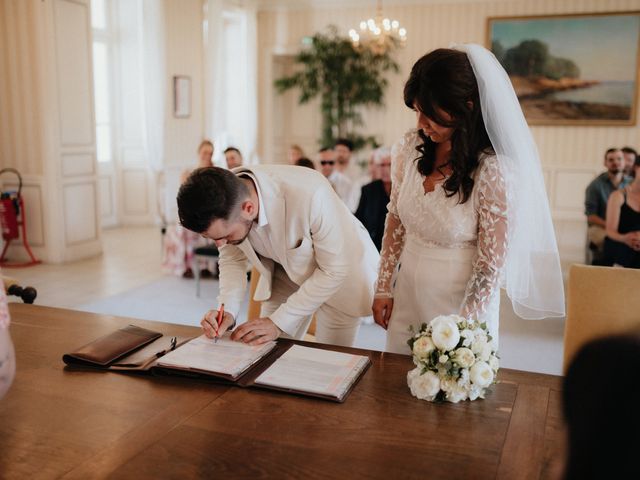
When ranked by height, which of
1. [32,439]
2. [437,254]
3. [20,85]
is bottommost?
[32,439]

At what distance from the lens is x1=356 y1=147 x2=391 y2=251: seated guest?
5.47 meters

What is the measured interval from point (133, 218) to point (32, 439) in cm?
920

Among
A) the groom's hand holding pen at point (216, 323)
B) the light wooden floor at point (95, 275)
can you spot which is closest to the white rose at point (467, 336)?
the groom's hand holding pen at point (216, 323)

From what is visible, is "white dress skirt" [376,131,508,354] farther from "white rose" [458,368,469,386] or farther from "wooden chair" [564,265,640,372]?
"white rose" [458,368,469,386]

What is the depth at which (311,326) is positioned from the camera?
314 cm

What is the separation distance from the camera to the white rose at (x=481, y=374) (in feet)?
5.28

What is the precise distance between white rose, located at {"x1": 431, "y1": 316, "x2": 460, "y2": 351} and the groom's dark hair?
28.8 inches

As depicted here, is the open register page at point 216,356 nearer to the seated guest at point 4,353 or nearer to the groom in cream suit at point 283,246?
the groom in cream suit at point 283,246

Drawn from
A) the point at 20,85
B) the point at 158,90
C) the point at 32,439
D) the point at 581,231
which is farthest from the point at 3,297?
the point at 581,231

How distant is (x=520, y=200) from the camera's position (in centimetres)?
210

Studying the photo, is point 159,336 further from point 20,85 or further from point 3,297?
point 20,85

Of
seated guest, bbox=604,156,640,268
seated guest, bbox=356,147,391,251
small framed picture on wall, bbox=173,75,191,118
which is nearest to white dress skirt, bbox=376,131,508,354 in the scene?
seated guest, bbox=604,156,640,268

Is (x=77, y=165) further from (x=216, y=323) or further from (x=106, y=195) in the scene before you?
(x=216, y=323)

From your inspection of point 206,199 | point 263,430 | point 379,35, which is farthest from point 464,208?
point 379,35
